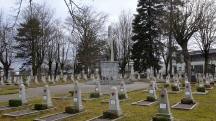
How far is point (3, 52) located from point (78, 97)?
41436 mm

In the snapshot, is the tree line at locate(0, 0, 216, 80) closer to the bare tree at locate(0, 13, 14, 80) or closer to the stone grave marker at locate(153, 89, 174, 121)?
the bare tree at locate(0, 13, 14, 80)

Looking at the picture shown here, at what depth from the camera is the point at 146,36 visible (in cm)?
4953

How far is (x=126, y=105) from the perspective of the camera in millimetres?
16031

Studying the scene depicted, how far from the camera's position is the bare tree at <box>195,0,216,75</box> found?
37.5 meters

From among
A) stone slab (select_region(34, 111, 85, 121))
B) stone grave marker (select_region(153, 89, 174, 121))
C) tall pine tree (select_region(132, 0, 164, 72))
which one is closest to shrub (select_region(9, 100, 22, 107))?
stone slab (select_region(34, 111, 85, 121))

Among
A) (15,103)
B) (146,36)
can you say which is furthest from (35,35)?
(15,103)

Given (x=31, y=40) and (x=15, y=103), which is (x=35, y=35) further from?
(x=15, y=103)

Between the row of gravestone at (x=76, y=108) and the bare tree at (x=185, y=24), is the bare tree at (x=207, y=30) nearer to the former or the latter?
the bare tree at (x=185, y=24)

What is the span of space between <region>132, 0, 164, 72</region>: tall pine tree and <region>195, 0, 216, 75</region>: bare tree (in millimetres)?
6400

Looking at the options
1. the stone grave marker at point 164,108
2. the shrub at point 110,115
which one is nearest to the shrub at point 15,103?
the shrub at point 110,115

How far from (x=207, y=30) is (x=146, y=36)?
9.47 metres

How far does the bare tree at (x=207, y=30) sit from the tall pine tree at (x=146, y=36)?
21.0ft

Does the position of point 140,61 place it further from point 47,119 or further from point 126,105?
point 47,119

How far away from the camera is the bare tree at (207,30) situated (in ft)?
123
